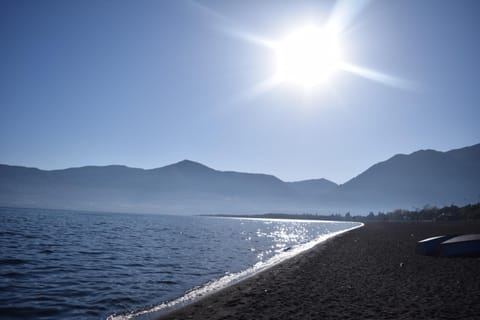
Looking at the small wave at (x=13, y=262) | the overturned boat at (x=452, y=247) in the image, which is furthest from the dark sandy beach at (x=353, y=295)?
the small wave at (x=13, y=262)

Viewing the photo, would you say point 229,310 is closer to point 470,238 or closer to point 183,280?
point 183,280

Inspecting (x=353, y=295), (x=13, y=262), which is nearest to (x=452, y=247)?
(x=353, y=295)

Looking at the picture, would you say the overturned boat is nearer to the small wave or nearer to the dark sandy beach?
the dark sandy beach

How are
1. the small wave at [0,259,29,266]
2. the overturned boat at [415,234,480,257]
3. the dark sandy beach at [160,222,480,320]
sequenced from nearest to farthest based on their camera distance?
the dark sandy beach at [160,222,480,320] → the small wave at [0,259,29,266] → the overturned boat at [415,234,480,257]

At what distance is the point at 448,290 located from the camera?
518 inches

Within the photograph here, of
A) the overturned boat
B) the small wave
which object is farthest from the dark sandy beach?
the small wave

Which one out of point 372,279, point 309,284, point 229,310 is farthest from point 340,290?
point 229,310

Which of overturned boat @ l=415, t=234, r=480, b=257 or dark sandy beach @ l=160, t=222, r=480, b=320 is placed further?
overturned boat @ l=415, t=234, r=480, b=257

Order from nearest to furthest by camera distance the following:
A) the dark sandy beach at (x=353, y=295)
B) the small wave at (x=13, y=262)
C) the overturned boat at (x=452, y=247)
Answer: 1. the dark sandy beach at (x=353, y=295)
2. the small wave at (x=13, y=262)
3. the overturned boat at (x=452, y=247)

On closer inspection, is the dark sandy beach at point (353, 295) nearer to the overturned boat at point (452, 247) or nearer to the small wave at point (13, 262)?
the overturned boat at point (452, 247)

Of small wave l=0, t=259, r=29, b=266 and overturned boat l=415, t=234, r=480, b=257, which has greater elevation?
overturned boat l=415, t=234, r=480, b=257

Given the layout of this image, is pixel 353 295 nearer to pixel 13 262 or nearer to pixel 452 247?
pixel 452 247

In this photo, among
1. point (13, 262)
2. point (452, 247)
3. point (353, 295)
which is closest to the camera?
point (353, 295)

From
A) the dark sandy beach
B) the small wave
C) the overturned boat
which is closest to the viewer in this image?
the dark sandy beach
